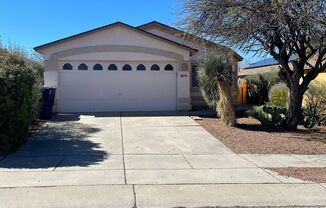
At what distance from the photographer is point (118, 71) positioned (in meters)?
21.0

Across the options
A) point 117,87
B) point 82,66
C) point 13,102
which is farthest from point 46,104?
point 13,102

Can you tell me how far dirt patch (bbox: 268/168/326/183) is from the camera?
28.8ft

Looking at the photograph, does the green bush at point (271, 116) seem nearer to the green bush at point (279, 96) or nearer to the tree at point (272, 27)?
the tree at point (272, 27)

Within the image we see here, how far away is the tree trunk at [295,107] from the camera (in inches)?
633

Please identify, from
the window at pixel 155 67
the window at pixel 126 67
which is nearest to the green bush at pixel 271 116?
the window at pixel 155 67

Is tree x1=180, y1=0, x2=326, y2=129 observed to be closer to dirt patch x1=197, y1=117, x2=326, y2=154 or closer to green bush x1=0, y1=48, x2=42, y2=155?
dirt patch x1=197, y1=117, x2=326, y2=154

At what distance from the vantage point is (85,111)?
816 inches

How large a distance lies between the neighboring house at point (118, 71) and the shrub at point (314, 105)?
12.2 feet

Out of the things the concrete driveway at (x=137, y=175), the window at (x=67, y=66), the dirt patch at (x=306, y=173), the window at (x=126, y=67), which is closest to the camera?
the concrete driveway at (x=137, y=175)

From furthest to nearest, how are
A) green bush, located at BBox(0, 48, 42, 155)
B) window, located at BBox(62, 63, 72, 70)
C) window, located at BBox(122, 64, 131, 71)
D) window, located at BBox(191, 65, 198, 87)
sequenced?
window, located at BBox(191, 65, 198, 87) → window, located at BBox(122, 64, 131, 71) → window, located at BBox(62, 63, 72, 70) → green bush, located at BBox(0, 48, 42, 155)

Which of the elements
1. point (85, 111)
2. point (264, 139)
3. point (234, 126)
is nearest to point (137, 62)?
point (85, 111)

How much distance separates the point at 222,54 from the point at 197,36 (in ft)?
5.79

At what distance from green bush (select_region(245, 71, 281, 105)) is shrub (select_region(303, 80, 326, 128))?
20.7ft

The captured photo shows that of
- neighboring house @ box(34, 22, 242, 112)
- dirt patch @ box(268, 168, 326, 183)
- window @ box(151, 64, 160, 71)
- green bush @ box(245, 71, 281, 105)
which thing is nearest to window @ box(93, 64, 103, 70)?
neighboring house @ box(34, 22, 242, 112)
